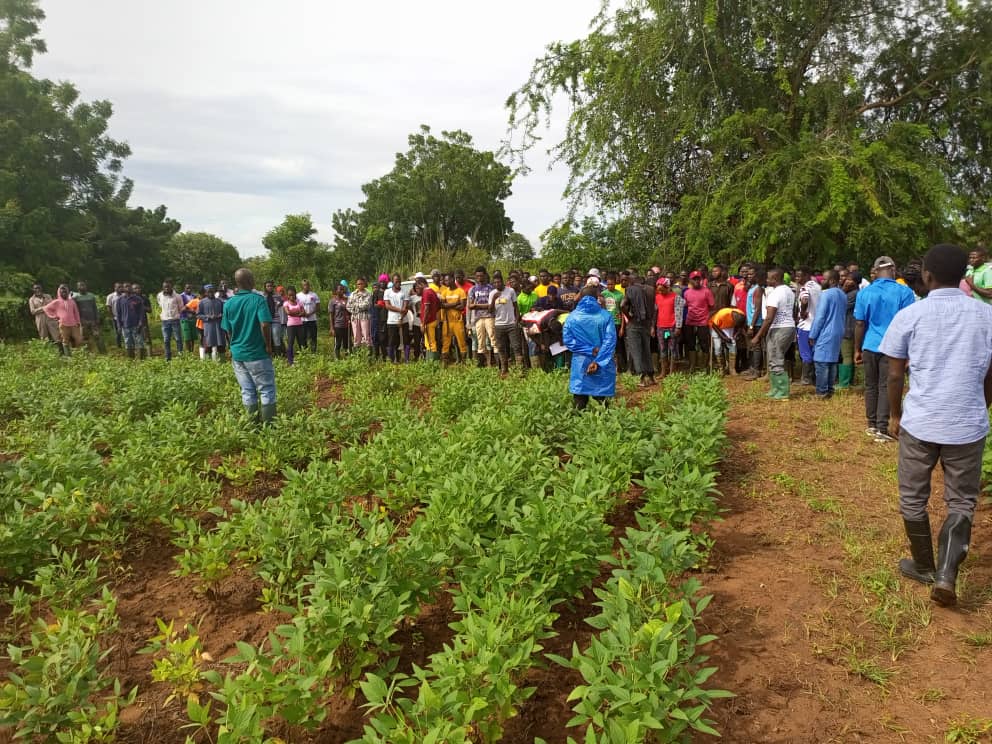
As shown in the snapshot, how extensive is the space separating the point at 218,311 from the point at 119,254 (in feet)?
70.9

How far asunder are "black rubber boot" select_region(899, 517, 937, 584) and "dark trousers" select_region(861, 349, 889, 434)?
276 centimetres

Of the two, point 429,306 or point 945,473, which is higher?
point 429,306

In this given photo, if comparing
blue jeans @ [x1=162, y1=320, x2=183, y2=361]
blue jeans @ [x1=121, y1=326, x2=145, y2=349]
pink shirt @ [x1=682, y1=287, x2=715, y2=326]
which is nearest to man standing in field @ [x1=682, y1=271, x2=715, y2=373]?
pink shirt @ [x1=682, y1=287, x2=715, y2=326]

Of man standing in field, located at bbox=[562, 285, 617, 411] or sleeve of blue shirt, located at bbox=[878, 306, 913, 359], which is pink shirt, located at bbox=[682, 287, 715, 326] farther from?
sleeve of blue shirt, located at bbox=[878, 306, 913, 359]

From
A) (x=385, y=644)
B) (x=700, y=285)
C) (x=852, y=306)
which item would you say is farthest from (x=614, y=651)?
(x=700, y=285)

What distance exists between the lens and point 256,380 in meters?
6.87

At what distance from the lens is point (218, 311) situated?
1220 centimetres

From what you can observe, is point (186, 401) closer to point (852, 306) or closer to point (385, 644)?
point (385, 644)

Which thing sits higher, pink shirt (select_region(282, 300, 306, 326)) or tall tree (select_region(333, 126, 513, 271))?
tall tree (select_region(333, 126, 513, 271))

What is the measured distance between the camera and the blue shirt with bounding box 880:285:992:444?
333 centimetres

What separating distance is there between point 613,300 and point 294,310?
20.8ft

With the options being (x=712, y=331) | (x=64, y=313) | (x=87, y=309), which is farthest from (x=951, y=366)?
(x=87, y=309)

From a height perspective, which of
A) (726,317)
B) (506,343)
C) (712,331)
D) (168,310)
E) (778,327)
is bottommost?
(506,343)

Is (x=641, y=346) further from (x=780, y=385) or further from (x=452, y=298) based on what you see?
(x=452, y=298)
